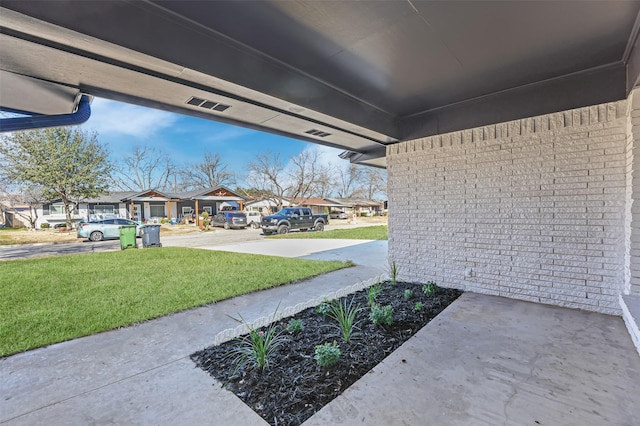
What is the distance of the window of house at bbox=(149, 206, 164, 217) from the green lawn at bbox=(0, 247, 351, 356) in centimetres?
2268

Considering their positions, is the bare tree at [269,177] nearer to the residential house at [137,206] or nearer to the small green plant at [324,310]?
the residential house at [137,206]

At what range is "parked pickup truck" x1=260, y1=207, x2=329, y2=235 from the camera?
17.1m

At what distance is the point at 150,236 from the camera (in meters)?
10.8

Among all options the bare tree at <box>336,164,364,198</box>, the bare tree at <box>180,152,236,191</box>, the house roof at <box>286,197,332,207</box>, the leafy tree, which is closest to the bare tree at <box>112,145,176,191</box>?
the bare tree at <box>180,152,236,191</box>

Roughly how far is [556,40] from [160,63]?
3340 mm

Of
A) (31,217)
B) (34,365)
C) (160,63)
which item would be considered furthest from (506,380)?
(31,217)

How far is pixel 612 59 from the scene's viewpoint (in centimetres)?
289

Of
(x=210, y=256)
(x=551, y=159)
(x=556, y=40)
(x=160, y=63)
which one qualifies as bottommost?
(x=210, y=256)

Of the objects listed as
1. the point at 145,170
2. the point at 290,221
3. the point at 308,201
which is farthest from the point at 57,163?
the point at 308,201

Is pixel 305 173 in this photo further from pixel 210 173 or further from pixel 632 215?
pixel 632 215

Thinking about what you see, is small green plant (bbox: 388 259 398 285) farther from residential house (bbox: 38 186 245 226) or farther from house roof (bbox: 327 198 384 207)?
house roof (bbox: 327 198 384 207)

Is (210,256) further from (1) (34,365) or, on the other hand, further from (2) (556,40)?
(2) (556,40)

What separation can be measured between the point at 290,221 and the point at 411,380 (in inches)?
631

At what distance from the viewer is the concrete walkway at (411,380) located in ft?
5.68
